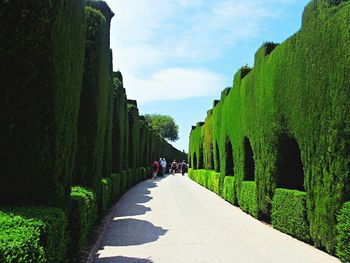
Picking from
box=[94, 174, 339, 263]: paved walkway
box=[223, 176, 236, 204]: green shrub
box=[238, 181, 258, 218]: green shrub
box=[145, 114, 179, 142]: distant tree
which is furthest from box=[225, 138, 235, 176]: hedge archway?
box=[145, 114, 179, 142]: distant tree

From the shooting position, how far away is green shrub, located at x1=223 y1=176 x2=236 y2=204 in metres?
17.0

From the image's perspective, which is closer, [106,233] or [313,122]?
[313,122]

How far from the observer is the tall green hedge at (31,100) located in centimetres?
533

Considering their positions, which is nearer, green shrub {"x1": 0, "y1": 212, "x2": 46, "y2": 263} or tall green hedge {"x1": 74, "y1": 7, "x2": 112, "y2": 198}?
green shrub {"x1": 0, "y1": 212, "x2": 46, "y2": 263}

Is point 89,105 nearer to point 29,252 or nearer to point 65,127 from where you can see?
point 65,127

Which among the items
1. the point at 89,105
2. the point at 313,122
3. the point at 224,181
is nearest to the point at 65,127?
the point at 89,105

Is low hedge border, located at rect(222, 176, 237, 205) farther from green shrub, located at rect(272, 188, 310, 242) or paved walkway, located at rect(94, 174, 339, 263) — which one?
green shrub, located at rect(272, 188, 310, 242)

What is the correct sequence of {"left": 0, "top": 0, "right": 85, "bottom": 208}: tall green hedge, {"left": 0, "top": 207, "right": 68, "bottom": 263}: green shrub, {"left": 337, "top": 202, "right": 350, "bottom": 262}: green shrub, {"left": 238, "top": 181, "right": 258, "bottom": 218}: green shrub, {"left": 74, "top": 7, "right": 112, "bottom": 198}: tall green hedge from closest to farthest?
1. {"left": 0, "top": 207, "right": 68, "bottom": 263}: green shrub
2. {"left": 0, "top": 0, "right": 85, "bottom": 208}: tall green hedge
3. {"left": 337, "top": 202, "right": 350, "bottom": 262}: green shrub
4. {"left": 74, "top": 7, "right": 112, "bottom": 198}: tall green hedge
5. {"left": 238, "top": 181, "right": 258, "bottom": 218}: green shrub

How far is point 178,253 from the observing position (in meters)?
7.87

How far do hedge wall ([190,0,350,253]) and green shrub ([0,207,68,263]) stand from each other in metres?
5.03

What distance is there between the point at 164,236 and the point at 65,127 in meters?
4.39

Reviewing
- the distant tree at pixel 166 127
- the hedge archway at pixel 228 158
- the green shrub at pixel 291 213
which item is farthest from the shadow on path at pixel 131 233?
the distant tree at pixel 166 127

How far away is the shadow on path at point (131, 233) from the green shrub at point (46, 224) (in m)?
3.59

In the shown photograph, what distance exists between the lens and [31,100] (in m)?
5.45
